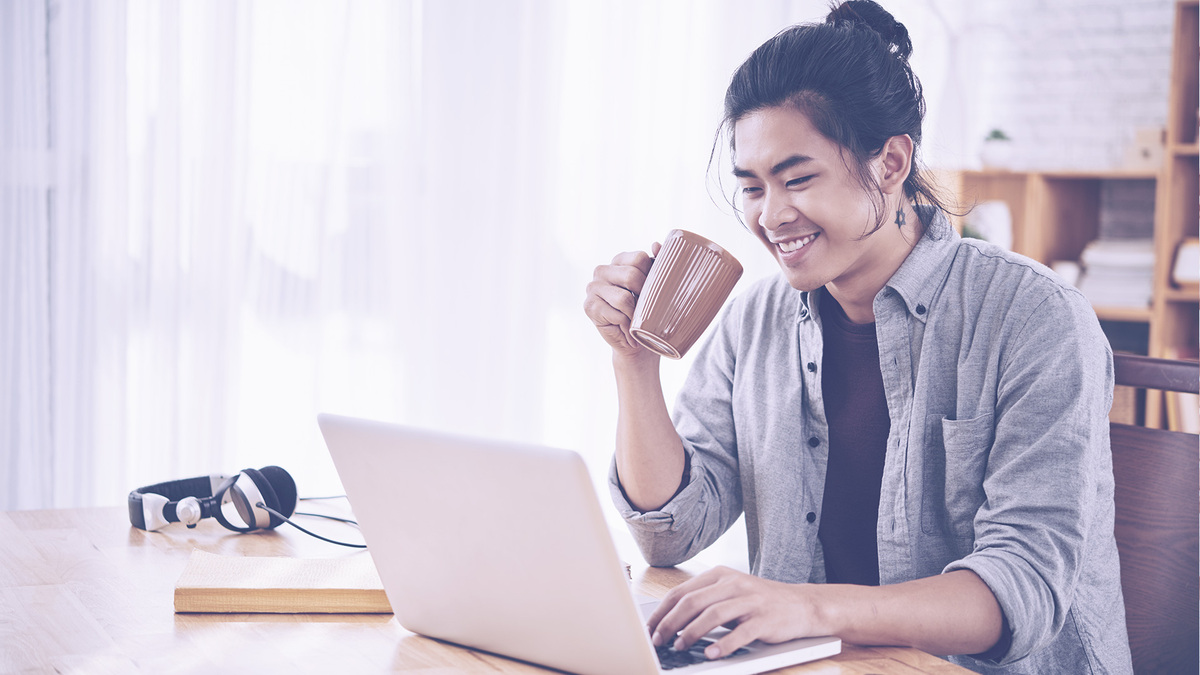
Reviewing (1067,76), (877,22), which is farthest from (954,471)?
(1067,76)

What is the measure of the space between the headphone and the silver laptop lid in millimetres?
358

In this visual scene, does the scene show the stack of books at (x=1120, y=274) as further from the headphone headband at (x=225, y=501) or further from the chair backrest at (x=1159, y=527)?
the headphone headband at (x=225, y=501)

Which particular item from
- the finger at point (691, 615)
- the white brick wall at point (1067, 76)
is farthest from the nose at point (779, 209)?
the white brick wall at point (1067, 76)

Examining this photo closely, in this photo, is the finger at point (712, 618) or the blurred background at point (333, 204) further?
the blurred background at point (333, 204)

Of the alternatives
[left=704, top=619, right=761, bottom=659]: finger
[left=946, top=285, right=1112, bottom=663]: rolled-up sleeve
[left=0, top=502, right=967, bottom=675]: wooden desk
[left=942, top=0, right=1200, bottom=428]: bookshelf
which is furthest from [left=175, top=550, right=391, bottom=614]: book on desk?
[left=942, top=0, right=1200, bottom=428]: bookshelf

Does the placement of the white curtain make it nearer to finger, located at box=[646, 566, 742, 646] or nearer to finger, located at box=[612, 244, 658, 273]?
finger, located at box=[612, 244, 658, 273]

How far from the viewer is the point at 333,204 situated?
2.63 metres

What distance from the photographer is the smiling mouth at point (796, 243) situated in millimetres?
1207

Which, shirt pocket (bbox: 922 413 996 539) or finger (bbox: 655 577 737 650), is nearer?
finger (bbox: 655 577 737 650)

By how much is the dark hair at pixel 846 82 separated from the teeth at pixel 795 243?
88 millimetres

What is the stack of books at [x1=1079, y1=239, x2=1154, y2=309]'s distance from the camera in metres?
3.26

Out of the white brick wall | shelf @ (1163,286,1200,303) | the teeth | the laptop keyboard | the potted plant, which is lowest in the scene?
the laptop keyboard

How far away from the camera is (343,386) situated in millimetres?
2680

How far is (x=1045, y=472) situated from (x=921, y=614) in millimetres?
217
